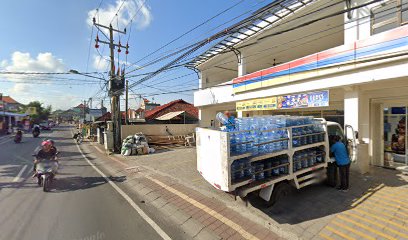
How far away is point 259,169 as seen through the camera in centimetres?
440

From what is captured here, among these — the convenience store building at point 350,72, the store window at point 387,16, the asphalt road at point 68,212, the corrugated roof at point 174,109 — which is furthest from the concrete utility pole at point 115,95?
the store window at point 387,16

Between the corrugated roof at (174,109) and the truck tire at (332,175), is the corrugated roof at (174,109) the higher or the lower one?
the higher one

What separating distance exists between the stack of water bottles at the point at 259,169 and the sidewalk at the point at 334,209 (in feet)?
2.85

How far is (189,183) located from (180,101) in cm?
2521

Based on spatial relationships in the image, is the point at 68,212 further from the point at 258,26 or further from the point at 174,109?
the point at 174,109

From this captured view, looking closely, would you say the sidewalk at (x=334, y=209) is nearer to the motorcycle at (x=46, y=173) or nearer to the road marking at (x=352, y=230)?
the road marking at (x=352, y=230)

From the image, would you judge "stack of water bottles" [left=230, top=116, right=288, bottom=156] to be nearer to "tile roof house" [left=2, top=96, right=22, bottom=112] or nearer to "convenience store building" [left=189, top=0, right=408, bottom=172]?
"convenience store building" [left=189, top=0, right=408, bottom=172]

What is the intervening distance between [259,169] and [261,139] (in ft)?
2.13

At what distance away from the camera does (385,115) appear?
8094 millimetres

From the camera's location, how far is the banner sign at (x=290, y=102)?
8405 mm

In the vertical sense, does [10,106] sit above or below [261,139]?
above

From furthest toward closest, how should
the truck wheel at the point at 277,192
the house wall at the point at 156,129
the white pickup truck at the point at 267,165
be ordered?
the house wall at the point at 156,129 < the truck wheel at the point at 277,192 < the white pickup truck at the point at 267,165

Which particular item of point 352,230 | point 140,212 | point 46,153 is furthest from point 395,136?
point 46,153

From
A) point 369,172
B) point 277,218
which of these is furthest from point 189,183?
point 369,172
